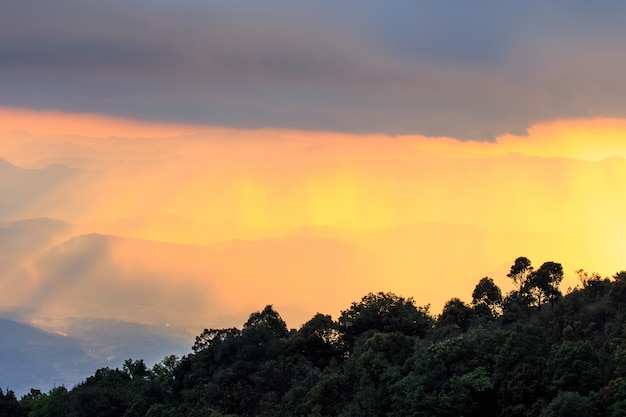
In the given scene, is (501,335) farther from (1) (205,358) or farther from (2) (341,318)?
(1) (205,358)

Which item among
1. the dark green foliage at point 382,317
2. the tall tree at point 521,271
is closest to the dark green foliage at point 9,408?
the dark green foliage at point 382,317

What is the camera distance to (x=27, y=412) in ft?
262

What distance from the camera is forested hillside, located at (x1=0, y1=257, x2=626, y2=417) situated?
49.1 metres

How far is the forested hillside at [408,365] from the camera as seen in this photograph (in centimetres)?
4912

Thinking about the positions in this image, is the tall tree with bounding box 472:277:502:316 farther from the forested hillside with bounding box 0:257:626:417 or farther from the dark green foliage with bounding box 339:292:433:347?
the dark green foliage with bounding box 339:292:433:347

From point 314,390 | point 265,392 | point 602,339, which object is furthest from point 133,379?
point 602,339

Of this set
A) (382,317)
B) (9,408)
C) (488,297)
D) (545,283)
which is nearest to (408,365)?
(488,297)

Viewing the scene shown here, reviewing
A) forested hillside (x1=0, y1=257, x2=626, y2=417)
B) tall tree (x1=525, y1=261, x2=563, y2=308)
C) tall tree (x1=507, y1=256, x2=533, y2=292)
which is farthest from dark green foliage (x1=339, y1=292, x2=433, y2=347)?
tall tree (x1=525, y1=261, x2=563, y2=308)

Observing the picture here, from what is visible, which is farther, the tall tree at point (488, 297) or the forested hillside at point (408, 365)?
the tall tree at point (488, 297)

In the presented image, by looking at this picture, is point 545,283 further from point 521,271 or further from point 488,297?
point 488,297

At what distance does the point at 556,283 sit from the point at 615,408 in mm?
21668

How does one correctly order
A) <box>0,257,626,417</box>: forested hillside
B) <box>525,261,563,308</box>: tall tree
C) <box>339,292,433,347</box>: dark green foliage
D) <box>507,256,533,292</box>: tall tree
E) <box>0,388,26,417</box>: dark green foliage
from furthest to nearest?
<box>0,388,26,417</box>: dark green foliage
<box>339,292,433,347</box>: dark green foliage
<box>507,256,533,292</box>: tall tree
<box>525,261,563,308</box>: tall tree
<box>0,257,626,417</box>: forested hillside

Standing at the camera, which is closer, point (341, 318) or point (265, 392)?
point (265, 392)

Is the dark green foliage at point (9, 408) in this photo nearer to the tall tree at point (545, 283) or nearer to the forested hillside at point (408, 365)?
the forested hillside at point (408, 365)
